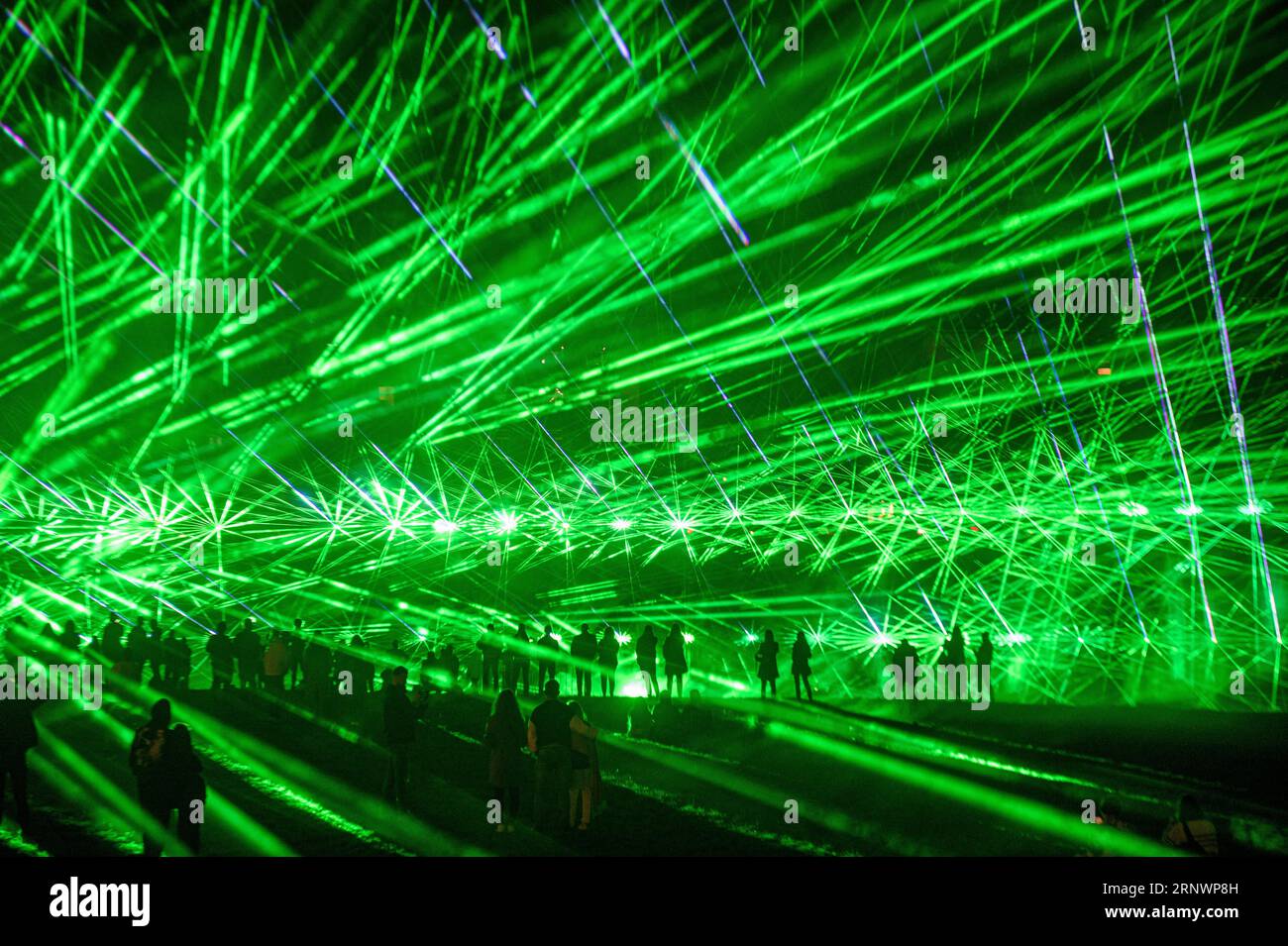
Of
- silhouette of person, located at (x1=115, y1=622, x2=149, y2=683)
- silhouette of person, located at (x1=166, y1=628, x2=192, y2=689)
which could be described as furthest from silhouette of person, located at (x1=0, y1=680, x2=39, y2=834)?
silhouette of person, located at (x1=166, y1=628, x2=192, y2=689)

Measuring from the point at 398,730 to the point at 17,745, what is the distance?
293 centimetres

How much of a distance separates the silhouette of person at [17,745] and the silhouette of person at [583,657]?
7.25 meters

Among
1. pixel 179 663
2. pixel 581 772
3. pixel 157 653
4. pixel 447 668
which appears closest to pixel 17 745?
pixel 581 772

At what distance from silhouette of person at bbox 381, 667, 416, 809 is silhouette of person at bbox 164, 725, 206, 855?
6.87 ft

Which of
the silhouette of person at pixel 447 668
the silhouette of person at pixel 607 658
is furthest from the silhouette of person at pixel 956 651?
the silhouette of person at pixel 447 668

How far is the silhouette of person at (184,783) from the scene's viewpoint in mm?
6609

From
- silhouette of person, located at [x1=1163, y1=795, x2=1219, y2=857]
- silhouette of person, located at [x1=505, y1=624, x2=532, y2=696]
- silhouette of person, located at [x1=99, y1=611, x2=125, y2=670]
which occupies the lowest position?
silhouette of person, located at [x1=1163, y1=795, x2=1219, y2=857]

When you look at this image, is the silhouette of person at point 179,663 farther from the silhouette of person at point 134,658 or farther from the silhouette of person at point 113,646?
the silhouette of person at point 113,646

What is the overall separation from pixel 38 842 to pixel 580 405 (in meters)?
24.3

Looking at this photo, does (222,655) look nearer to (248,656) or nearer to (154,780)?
(248,656)

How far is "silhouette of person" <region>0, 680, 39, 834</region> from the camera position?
→ 7664mm

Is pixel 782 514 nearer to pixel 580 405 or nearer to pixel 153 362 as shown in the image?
pixel 580 405

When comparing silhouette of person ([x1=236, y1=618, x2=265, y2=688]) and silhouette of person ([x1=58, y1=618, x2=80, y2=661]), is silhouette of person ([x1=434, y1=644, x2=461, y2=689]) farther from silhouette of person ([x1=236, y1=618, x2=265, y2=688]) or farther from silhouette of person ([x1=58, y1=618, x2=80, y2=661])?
silhouette of person ([x1=58, y1=618, x2=80, y2=661])

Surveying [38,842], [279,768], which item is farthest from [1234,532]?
[38,842]
